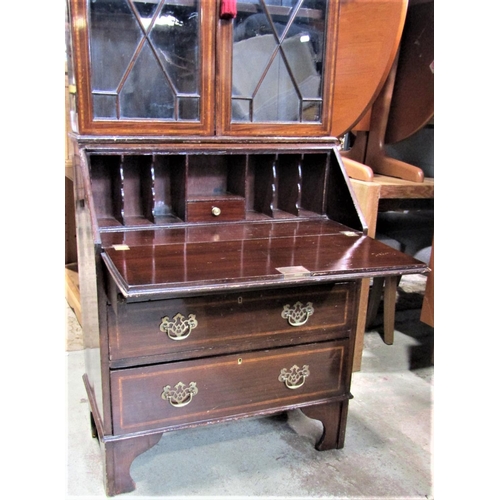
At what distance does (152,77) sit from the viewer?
1825 millimetres

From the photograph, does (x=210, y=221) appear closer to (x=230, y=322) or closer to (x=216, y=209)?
(x=216, y=209)

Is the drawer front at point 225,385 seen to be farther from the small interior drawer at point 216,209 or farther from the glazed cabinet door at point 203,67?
the glazed cabinet door at point 203,67

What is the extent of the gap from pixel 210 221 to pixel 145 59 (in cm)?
61

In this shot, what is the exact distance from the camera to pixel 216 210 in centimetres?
198

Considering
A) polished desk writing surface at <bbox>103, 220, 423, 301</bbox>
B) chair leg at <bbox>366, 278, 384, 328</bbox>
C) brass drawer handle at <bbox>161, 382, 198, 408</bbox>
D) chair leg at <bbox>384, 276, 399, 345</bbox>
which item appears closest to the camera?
Answer: polished desk writing surface at <bbox>103, 220, 423, 301</bbox>

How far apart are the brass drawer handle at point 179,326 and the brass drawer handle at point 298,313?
32cm

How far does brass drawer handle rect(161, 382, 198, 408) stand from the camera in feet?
5.63

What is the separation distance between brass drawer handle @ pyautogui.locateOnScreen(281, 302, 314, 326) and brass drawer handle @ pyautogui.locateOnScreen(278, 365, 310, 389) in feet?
0.58

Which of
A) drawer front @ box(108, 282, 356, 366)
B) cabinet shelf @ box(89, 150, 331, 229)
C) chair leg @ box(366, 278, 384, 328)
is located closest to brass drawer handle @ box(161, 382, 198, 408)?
drawer front @ box(108, 282, 356, 366)

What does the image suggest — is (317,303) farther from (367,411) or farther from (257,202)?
(367,411)

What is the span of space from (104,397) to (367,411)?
4.07 feet

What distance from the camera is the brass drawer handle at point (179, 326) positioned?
1637 mm

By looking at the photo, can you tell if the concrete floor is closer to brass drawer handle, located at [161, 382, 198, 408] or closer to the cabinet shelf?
brass drawer handle, located at [161, 382, 198, 408]

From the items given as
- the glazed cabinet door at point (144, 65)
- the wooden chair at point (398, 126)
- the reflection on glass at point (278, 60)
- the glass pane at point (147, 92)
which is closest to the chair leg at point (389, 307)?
the wooden chair at point (398, 126)
